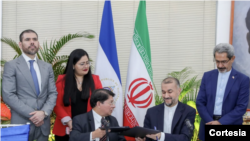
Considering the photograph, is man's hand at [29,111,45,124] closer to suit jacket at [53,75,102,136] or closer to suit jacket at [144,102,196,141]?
suit jacket at [53,75,102,136]

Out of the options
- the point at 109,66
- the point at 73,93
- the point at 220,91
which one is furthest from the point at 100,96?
the point at 109,66

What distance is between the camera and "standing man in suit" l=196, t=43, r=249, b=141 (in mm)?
3252

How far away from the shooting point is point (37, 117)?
3105 millimetres

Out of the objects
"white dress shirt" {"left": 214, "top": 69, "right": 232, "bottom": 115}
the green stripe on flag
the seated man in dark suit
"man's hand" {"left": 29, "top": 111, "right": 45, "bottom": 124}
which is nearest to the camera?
the seated man in dark suit

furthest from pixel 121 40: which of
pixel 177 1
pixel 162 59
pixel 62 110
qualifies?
pixel 62 110

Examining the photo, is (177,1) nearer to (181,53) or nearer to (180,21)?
(180,21)

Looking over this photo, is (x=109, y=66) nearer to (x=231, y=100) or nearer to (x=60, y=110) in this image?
(x=60, y=110)

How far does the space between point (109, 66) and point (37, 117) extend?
1.54 m

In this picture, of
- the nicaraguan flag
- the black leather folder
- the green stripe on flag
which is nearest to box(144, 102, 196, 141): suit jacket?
the black leather folder

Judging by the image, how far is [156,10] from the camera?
6145mm

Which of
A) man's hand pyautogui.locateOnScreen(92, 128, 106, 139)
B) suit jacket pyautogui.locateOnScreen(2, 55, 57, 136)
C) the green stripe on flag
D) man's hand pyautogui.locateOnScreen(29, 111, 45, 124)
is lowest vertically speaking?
man's hand pyautogui.locateOnScreen(92, 128, 106, 139)

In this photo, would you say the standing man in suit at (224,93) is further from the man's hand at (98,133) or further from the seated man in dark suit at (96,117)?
the man's hand at (98,133)

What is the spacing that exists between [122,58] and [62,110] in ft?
9.04

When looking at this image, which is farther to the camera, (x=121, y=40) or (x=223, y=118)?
(x=121, y=40)
